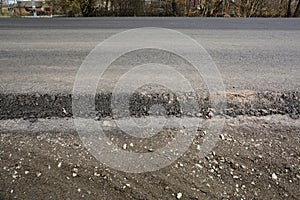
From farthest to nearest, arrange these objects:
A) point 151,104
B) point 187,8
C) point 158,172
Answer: point 187,8 → point 151,104 → point 158,172

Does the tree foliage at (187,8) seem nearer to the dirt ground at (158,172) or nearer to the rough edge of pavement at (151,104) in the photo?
the rough edge of pavement at (151,104)

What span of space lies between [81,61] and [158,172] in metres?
3.08

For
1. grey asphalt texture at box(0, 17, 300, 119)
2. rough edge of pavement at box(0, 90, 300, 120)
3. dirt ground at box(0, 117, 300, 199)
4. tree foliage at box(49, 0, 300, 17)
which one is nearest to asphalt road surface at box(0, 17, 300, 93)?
grey asphalt texture at box(0, 17, 300, 119)

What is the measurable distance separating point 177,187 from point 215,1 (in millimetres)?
14238

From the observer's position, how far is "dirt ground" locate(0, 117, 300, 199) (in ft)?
6.04

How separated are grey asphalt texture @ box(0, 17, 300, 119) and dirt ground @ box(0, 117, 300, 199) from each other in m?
0.57

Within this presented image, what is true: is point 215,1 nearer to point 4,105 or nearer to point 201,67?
point 201,67

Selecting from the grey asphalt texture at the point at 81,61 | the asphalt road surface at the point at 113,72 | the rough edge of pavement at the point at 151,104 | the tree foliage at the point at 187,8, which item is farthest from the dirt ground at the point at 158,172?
the tree foliage at the point at 187,8

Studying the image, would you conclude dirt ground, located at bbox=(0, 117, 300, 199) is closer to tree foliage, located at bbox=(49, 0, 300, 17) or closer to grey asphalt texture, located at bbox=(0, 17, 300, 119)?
grey asphalt texture, located at bbox=(0, 17, 300, 119)

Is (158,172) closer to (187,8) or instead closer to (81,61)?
(81,61)

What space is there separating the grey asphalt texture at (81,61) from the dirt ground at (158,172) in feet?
1.87

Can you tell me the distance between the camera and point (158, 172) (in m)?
2.02

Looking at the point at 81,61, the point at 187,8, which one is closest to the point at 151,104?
the point at 81,61

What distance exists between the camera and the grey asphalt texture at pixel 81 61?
3004mm
